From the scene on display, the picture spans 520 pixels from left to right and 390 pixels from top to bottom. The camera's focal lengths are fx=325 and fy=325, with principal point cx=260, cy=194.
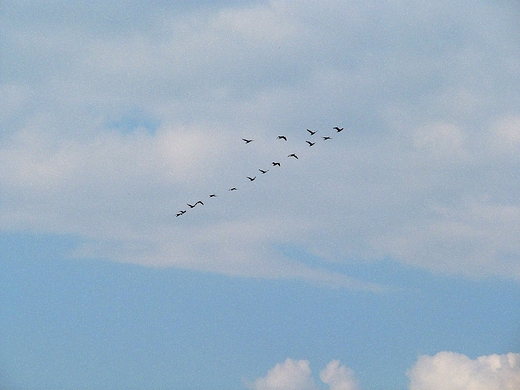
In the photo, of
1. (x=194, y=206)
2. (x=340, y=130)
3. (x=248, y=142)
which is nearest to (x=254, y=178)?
(x=248, y=142)

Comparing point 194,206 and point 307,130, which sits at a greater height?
point 307,130

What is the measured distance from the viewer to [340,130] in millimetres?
160500

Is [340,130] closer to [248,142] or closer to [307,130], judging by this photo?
[307,130]

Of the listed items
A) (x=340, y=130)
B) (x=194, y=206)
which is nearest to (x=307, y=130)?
(x=340, y=130)

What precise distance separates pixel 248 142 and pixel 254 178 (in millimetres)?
20479

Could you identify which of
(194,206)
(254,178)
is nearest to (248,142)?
(254,178)

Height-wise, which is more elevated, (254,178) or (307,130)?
(307,130)

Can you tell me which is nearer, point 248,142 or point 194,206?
point 248,142

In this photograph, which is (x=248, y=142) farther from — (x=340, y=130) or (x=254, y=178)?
(x=340, y=130)

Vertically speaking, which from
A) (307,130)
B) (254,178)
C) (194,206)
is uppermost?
(307,130)

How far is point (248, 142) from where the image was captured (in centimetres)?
15700

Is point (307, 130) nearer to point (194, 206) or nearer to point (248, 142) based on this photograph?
point (248, 142)

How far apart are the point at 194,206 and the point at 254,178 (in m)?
34.8

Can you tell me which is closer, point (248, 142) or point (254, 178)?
point (248, 142)
